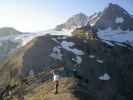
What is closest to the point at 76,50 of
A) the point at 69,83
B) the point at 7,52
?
the point at 69,83

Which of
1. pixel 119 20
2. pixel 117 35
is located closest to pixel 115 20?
pixel 119 20

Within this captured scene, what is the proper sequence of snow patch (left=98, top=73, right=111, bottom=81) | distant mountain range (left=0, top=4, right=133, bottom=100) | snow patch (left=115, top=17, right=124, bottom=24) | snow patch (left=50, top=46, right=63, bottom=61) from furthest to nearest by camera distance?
snow patch (left=115, top=17, right=124, bottom=24) → snow patch (left=50, top=46, right=63, bottom=61) → snow patch (left=98, top=73, right=111, bottom=81) → distant mountain range (left=0, top=4, right=133, bottom=100)

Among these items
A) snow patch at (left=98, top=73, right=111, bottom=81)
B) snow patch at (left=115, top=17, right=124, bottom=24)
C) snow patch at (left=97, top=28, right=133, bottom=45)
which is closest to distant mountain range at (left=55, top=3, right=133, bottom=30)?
snow patch at (left=115, top=17, right=124, bottom=24)

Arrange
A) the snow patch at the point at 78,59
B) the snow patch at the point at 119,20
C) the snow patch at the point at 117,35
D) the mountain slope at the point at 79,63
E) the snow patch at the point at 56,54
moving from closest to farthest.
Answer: the mountain slope at the point at 79,63 → the snow patch at the point at 78,59 → the snow patch at the point at 56,54 → the snow patch at the point at 117,35 → the snow patch at the point at 119,20

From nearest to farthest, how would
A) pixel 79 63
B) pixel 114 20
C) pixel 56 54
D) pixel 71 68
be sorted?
pixel 71 68
pixel 79 63
pixel 56 54
pixel 114 20

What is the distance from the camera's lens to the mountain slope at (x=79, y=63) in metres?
62.8

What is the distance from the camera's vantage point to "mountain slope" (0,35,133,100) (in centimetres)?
6278

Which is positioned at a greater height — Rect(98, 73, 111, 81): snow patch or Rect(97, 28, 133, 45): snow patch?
Rect(97, 28, 133, 45): snow patch

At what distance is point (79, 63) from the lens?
251 feet

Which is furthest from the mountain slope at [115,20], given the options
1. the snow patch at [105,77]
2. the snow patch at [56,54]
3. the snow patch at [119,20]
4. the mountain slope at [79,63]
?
the snow patch at [105,77]

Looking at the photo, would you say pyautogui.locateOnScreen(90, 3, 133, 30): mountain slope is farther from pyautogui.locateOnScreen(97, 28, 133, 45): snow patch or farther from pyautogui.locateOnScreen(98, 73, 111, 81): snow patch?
pyautogui.locateOnScreen(98, 73, 111, 81): snow patch

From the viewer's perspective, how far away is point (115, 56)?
88625 mm

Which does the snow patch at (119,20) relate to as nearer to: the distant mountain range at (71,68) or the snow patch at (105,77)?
the distant mountain range at (71,68)

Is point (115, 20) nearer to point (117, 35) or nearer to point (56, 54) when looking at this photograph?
point (117, 35)
